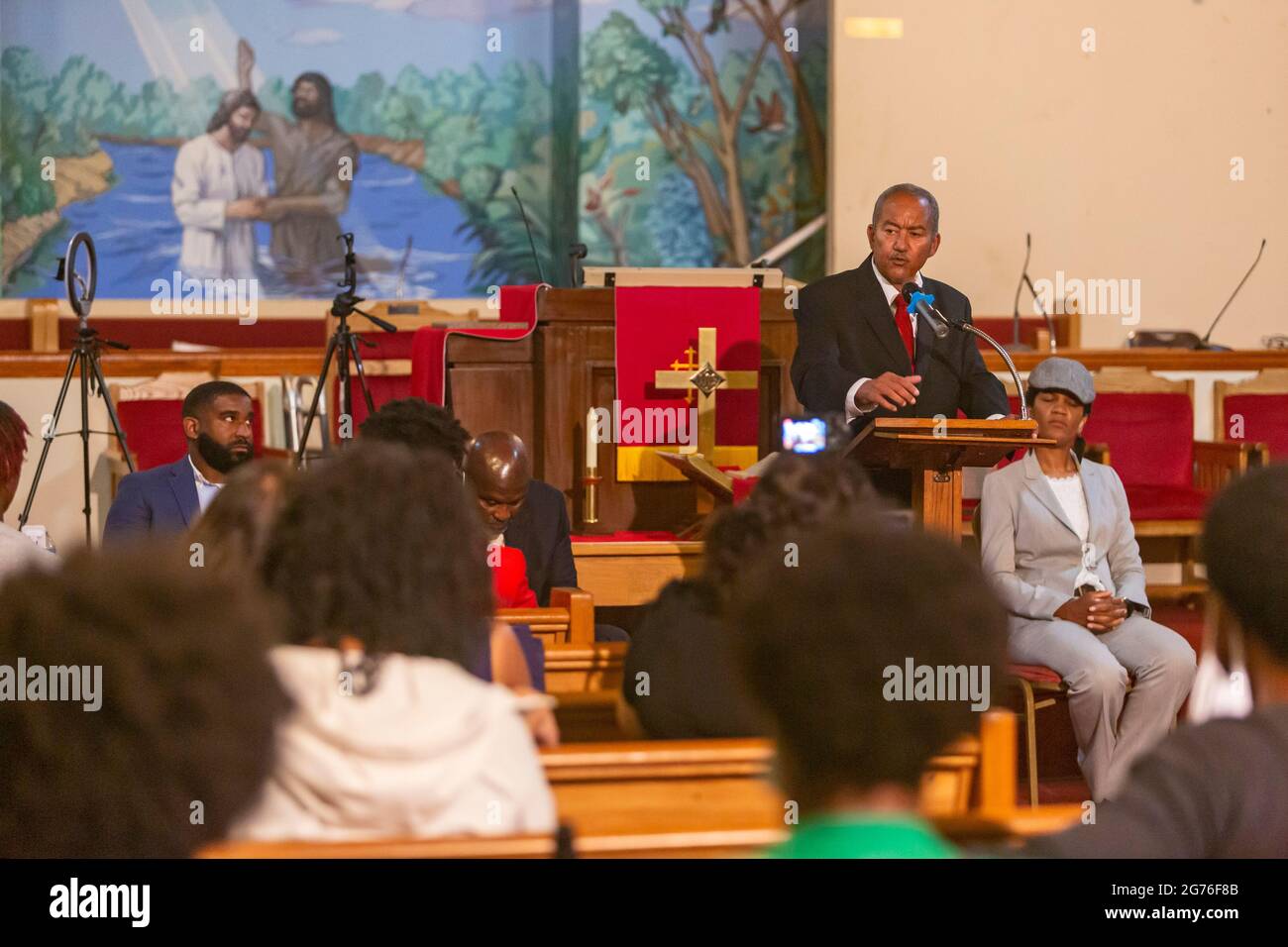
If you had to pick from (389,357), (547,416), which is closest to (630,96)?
(389,357)

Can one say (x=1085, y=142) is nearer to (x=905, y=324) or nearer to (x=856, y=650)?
(x=905, y=324)

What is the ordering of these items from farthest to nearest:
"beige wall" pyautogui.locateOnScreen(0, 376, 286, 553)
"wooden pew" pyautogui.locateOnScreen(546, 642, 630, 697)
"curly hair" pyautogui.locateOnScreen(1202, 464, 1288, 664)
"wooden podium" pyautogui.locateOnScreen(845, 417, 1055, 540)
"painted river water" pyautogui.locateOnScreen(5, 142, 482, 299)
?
"painted river water" pyautogui.locateOnScreen(5, 142, 482, 299), "beige wall" pyautogui.locateOnScreen(0, 376, 286, 553), "wooden podium" pyautogui.locateOnScreen(845, 417, 1055, 540), "wooden pew" pyautogui.locateOnScreen(546, 642, 630, 697), "curly hair" pyautogui.locateOnScreen(1202, 464, 1288, 664)

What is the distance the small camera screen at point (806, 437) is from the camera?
14.2 feet

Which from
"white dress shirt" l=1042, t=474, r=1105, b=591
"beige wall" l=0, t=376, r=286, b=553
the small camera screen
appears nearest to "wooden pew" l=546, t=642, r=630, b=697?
the small camera screen

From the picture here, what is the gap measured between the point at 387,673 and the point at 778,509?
37.5 inches

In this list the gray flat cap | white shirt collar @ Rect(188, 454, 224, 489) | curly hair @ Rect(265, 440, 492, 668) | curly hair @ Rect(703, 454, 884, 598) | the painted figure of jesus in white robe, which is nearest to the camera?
curly hair @ Rect(265, 440, 492, 668)

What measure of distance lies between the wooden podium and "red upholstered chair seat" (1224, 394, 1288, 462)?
3730 millimetres

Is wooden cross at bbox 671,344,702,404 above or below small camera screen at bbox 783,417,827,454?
above

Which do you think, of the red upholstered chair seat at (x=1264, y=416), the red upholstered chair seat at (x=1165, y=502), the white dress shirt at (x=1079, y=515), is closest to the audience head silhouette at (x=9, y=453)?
the white dress shirt at (x=1079, y=515)

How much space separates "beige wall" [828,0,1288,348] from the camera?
9.38 m

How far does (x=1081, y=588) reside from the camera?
4684 millimetres

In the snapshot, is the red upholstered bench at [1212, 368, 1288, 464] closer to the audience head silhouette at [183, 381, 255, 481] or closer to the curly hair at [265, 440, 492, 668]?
the audience head silhouette at [183, 381, 255, 481]
